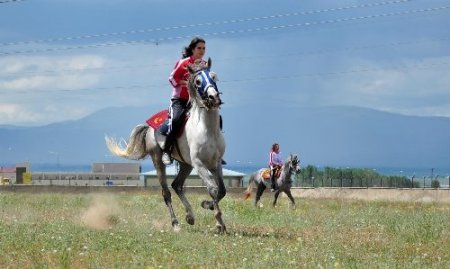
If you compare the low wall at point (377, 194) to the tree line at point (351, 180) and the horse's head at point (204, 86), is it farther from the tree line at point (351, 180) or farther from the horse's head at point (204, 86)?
the horse's head at point (204, 86)

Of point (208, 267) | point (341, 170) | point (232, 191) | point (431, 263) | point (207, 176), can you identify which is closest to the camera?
point (208, 267)

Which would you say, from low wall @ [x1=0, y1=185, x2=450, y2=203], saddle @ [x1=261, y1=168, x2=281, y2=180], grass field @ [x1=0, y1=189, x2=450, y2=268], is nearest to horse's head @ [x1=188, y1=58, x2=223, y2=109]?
grass field @ [x1=0, y1=189, x2=450, y2=268]

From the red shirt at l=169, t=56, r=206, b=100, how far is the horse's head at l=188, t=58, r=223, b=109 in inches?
25.2

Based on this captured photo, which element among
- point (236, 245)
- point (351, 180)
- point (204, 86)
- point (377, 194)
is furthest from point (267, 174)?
point (351, 180)

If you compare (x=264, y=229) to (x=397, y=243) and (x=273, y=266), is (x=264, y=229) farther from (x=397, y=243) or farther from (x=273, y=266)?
(x=273, y=266)

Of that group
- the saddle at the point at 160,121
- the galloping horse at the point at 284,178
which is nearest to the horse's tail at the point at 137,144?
the saddle at the point at 160,121

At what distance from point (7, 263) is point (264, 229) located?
7115 millimetres

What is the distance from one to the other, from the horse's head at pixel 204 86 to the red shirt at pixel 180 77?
64cm

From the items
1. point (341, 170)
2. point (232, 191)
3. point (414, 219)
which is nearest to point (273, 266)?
point (414, 219)

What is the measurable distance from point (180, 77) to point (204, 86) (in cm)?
134

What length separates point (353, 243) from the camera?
14.0m

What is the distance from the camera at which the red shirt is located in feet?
54.4

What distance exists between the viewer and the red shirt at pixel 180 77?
1658cm

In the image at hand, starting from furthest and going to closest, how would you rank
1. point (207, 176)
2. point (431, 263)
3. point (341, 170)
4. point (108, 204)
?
point (341, 170) → point (108, 204) → point (207, 176) → point (431, 263)
